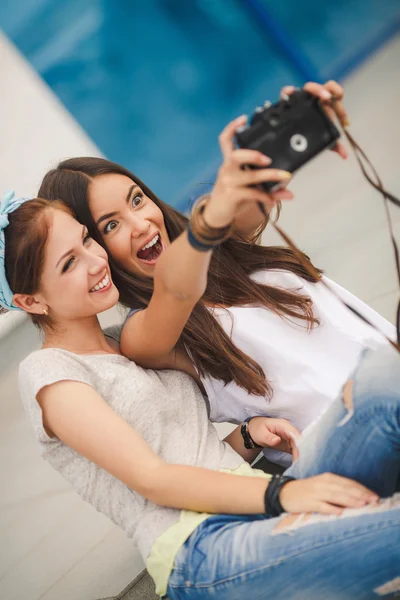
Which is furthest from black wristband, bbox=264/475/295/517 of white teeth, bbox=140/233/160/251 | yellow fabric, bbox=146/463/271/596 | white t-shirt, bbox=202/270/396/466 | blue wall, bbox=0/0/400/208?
blue wall, bbox=0/0/400/208

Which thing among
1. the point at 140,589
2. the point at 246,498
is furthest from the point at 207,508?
the point at 140,589

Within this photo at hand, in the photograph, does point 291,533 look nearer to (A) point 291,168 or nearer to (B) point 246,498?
(B) point 246,498

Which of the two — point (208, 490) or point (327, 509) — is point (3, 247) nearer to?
point (208, 490)

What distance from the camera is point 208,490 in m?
1.06

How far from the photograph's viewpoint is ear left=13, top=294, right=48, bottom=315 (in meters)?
1.29

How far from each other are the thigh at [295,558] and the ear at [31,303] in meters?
0.51

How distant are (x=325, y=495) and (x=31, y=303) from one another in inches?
25.7

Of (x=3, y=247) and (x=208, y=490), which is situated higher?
(x=3, y=247)

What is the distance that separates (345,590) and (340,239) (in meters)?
2.03

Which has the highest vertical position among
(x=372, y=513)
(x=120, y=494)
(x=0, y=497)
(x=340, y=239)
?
(x=120, y=494)

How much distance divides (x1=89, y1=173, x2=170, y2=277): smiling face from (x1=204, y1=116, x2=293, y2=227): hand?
0.49m

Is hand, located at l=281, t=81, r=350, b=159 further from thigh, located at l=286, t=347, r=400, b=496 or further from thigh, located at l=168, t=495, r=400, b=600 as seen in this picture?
thigh, located at l=168, t=495, r=400, b=600

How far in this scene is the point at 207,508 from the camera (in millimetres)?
1073

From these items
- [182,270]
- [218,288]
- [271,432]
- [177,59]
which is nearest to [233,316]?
[218,288]
